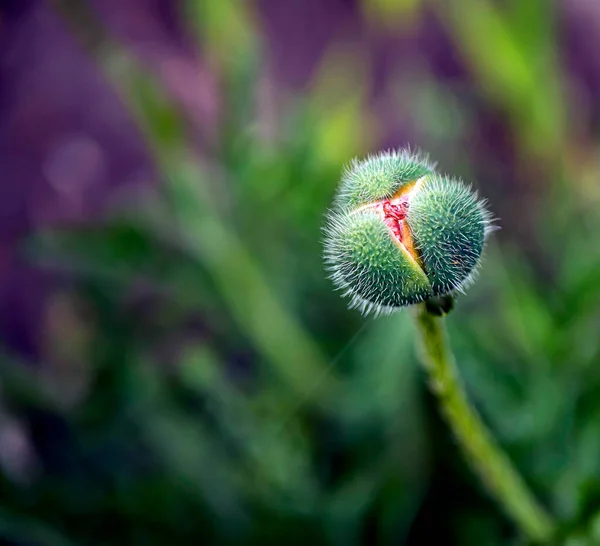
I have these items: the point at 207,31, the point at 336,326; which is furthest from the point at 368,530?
the point at 207,31

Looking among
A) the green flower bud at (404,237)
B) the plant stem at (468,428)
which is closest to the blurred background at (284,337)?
the plant stem at (468,428)

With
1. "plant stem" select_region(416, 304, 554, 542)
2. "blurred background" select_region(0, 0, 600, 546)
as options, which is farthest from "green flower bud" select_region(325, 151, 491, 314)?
"blurred background" select_region(0, 0, 600, 546)

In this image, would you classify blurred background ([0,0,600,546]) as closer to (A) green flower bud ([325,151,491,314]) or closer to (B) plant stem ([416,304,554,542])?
(B) plant stem ([416,304,554,542])

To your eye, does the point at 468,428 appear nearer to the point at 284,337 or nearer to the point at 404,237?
the point at 404,237

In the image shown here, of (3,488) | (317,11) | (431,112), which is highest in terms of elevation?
(317,11)

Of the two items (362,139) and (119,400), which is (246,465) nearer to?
(119,400)

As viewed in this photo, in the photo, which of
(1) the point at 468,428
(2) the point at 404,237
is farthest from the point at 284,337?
(2) the point at 404,237
